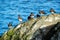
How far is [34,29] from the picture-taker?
19.4 meters

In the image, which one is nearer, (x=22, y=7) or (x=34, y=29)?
(x=34, y=29)

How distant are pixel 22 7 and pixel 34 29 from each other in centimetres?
4222

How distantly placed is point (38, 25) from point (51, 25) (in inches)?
42.0

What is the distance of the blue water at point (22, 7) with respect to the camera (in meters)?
51.3

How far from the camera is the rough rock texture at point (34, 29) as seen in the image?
18391 mm

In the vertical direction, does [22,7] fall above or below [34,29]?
below

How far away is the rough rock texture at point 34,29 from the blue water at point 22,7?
83.7 feet

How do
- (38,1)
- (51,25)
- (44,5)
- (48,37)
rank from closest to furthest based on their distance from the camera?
(48,37) < (51,25) < (44,5) < (38,1)

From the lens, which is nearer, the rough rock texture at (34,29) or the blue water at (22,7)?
the rough rock texture at (34,29)

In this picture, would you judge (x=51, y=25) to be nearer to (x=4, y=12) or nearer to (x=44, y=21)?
(x=44, y=21)

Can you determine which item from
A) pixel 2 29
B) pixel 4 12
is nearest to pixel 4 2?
pixel 4 12

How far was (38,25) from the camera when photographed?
19.5 metres

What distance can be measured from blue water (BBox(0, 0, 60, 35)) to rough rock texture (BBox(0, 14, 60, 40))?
83.7ft

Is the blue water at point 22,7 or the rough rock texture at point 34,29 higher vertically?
the rough rock texture at point 34,29
